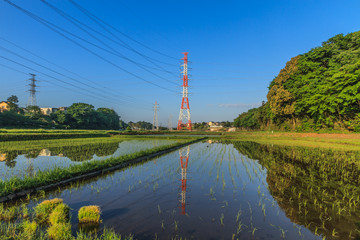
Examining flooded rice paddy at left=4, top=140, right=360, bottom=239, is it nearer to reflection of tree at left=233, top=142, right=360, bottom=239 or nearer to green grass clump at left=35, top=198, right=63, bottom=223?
reflection of tree at left=233, top=142, right=360, bottom=239

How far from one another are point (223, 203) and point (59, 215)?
4.46 meters

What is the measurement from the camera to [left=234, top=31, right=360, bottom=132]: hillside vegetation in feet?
87.0

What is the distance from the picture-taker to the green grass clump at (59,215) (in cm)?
400

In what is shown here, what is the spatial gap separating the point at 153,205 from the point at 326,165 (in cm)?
1156

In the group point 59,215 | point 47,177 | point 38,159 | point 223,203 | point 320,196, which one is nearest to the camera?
point 59,215

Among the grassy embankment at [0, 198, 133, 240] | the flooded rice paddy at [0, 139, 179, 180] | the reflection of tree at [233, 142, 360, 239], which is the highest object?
the flooded rice paddy at [0, 139, 179, 180]

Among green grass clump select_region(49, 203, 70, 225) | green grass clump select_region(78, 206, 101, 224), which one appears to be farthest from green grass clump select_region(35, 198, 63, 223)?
green grass clump select_region(78, 206, 101, 224)

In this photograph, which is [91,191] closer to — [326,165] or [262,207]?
[262,207]

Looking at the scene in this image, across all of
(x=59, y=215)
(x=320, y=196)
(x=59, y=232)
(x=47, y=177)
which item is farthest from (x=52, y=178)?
(x=320, y=196)

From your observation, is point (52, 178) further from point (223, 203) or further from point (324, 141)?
point (324, 141)

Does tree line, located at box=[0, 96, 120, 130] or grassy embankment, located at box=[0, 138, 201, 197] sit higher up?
tree line, located at box=[0, 96, 120, 130]

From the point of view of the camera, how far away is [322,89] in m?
29.4

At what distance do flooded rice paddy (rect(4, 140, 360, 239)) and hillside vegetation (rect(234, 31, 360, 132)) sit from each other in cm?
2466

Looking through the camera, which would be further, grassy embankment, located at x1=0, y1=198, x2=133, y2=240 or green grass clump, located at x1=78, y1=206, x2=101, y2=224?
green grass clump, located at x1=78, y1=206, x2=101, y2=224
